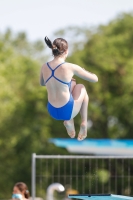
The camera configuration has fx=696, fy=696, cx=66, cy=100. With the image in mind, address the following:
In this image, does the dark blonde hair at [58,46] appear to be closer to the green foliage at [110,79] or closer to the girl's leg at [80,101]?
the girl's leg at [80,101]

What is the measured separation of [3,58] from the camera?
3497 centimetres

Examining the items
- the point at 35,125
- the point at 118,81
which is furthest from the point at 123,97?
the point at 35,125

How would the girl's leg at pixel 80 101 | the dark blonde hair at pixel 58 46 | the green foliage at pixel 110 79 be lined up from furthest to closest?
the green foliage at pixel 110 79, the girl's leg at pixel 80 101, the dark blonde hair at pixel 58 46

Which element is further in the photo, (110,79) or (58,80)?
(110,79)

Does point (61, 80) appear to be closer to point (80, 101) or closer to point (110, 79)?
point (80, 101)

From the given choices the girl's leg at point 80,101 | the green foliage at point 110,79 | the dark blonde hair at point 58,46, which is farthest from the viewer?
the green foliage at point 110,79

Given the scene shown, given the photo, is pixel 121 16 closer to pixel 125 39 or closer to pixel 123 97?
pixel 125 39

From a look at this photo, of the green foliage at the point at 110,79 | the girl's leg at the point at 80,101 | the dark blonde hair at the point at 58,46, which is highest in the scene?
the green foliage at the point at 110,79

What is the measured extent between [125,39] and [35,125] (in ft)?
22.4

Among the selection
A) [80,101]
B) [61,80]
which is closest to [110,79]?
[80,101]

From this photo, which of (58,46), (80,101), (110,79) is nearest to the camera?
(58,46)

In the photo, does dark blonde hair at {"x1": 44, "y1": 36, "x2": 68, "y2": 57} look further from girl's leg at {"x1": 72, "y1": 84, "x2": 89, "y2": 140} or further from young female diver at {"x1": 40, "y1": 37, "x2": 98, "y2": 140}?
girl's leg at {"x1": 72, "y1": 84, "x2": 89, "y2": 140}

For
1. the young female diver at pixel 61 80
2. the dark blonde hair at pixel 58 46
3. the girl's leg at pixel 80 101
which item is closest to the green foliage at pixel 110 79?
the girl's leg at pixel 80 101

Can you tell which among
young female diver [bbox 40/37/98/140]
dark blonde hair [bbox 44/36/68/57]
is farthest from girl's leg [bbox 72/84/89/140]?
dark blonde hair [bbox 44/36/68/57]
